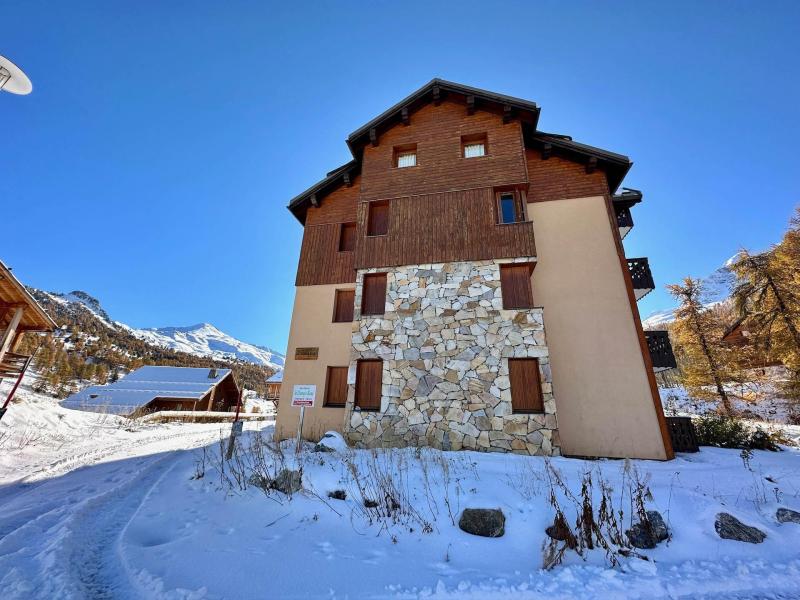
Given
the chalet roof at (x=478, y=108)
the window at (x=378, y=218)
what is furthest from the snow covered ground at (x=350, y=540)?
the chalet roof at (x=478, y=108)

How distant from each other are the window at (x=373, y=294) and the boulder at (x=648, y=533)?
31.5 ft

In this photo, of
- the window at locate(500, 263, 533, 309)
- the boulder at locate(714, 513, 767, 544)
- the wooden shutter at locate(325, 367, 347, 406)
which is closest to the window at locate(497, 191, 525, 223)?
the window at locate(500, 263, 533, 309)

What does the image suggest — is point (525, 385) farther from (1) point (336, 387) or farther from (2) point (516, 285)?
(1) point (336, 387)

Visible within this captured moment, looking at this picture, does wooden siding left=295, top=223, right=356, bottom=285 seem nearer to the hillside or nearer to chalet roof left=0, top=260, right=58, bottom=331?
chalet roof left=0, top=260, right=58, bottom=331

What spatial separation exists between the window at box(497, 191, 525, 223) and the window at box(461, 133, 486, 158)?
2.27m

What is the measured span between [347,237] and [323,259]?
1536 mm

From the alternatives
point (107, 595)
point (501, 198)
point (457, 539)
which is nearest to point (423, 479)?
point (457, 539)

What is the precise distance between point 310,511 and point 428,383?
21.0 feet

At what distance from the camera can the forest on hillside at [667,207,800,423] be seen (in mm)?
18219

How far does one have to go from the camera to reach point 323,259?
51.3 ft

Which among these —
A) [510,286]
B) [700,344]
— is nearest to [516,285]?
[510,286]

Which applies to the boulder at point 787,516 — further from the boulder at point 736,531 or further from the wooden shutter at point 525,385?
the wooden shutter at point 525,385

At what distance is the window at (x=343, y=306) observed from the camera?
571 inches

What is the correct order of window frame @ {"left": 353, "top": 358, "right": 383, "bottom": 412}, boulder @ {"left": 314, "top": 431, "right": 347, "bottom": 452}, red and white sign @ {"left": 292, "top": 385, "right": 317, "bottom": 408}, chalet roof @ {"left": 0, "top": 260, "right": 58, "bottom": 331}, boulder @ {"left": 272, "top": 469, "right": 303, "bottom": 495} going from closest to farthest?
1. boulder @ {"left": 272, "top": 469, "right": 303, "bottom": 495}
2. red and white sign @ {"left": 292, "top": 385, "right": 317, "bottom": 408}
3. boulder @ {"left": 314, "top": 431, "right": 347, "bottom": 452}
4. window frame @ {"left": 353, "top": 358, "right": 383, "bottom": 412}
5. chalet roof @ {"left": 0, "top": 260, "right": 58, "bottom": 331}
